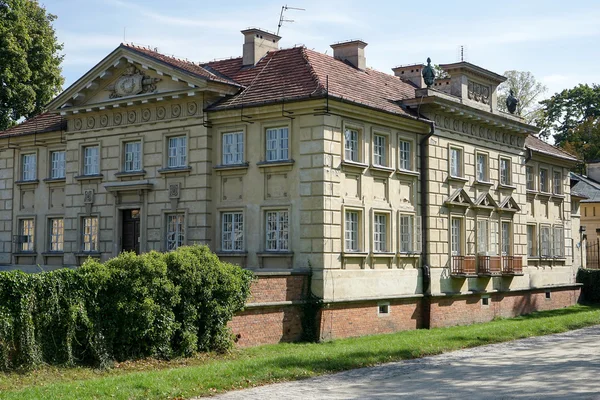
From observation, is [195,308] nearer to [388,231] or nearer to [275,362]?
[275,362]

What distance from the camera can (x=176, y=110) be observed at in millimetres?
27594

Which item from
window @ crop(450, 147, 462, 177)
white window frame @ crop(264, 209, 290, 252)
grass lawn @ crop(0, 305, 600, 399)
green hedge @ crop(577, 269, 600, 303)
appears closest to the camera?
grass lawn @ crop(0, 305, 600, 399)

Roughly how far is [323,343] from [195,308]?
5.08m

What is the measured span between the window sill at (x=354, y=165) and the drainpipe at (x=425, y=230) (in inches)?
137

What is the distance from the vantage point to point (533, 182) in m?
38.0

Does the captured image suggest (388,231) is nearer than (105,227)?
Yes

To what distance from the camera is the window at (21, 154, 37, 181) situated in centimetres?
3291

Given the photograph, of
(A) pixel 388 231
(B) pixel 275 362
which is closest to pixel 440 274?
(A) pixel 388 231

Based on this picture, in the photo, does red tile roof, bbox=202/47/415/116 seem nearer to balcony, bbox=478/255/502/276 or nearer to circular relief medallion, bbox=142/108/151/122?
circular relief medallion, bbox=142/108/151/122

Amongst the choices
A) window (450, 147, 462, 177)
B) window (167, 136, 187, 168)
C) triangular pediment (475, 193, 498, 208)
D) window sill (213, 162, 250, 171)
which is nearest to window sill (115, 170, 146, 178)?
window (167, 136, 187, 168)

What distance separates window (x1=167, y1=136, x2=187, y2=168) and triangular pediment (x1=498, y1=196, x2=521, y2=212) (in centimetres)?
1324

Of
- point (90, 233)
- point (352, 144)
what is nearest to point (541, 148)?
point (352, 144)

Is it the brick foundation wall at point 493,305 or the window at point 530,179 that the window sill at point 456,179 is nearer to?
the brick foundation wall at point 493,305

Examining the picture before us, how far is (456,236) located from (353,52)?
7.89m
